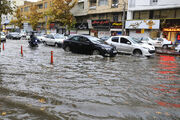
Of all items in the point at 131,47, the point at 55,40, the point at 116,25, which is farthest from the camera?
the point at 116,25

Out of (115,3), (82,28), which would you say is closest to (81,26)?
(82,28)

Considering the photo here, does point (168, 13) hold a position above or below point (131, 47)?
above

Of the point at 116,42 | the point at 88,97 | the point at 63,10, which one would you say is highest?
the point at 63,10

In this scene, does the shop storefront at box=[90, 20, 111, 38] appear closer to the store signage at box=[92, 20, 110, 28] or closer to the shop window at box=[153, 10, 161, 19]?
the store signage at box=[92, 20, 110, 28]

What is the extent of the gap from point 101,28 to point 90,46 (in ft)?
79.3

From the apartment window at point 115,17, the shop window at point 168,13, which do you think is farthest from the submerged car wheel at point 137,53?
the apartment window at point 115,17

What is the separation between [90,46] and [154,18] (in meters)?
19.3

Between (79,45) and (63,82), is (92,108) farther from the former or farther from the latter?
(79,45)

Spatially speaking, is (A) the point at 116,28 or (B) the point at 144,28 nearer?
(B) the point at 144,28

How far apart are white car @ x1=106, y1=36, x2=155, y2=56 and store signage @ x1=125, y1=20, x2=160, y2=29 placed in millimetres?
14666

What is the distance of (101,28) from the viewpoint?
3709 centimetres

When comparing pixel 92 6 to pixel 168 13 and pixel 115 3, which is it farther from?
pixel 168 13

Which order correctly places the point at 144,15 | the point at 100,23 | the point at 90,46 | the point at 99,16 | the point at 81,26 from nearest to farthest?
the point at 90,46 < the point at 144,15 < the point at 100,23 < the point at 99,16 < the point at 81,26

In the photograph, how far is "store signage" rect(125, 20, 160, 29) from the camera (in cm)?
2779
